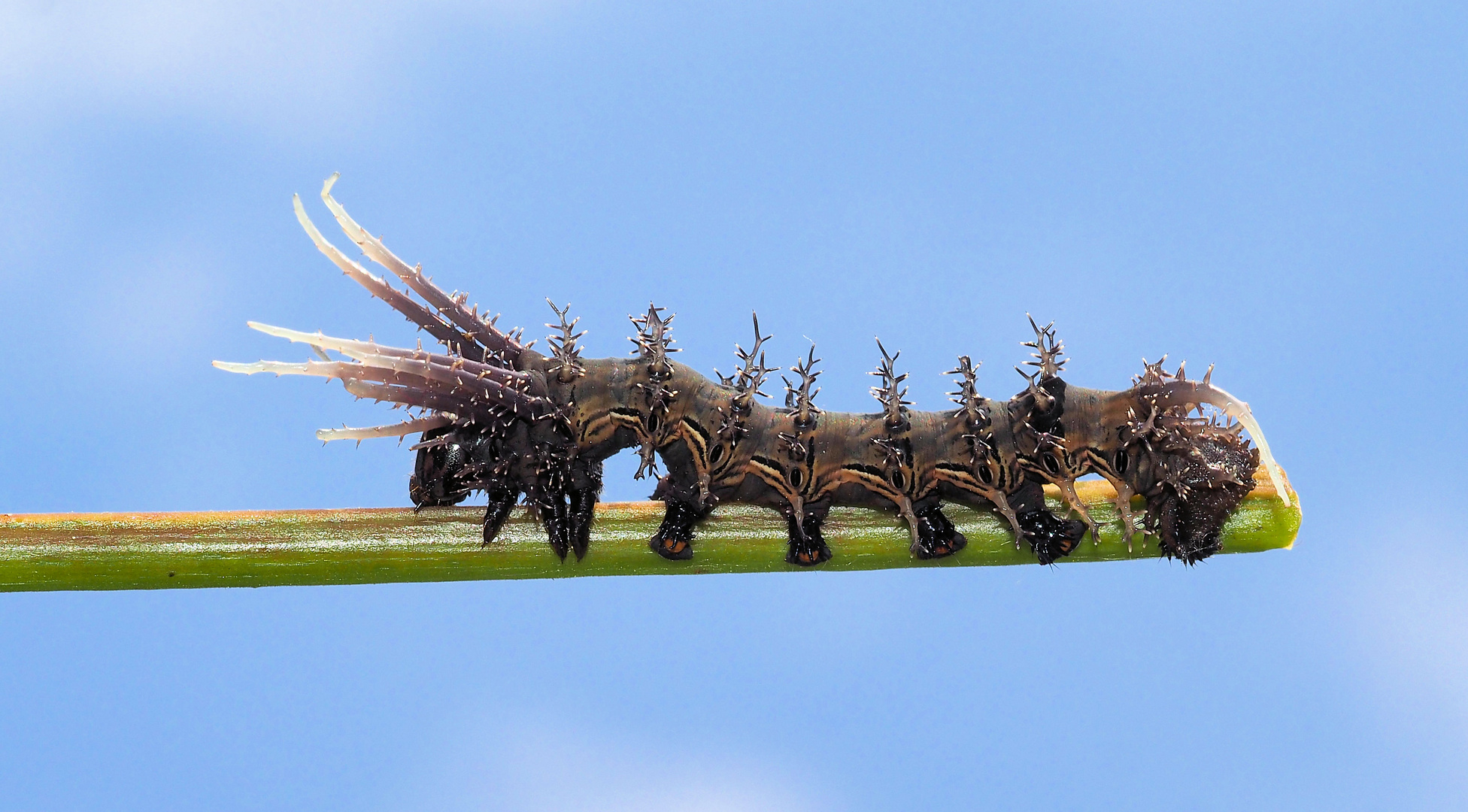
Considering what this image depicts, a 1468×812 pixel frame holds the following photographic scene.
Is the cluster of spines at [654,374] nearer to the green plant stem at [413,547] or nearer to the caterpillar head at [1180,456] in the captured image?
the green plant stem at [413,547]

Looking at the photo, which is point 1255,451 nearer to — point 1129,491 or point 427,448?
point 1129,491

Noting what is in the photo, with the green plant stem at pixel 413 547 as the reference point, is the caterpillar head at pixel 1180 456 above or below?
above

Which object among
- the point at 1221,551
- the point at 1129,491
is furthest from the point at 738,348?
the point at 1221,551

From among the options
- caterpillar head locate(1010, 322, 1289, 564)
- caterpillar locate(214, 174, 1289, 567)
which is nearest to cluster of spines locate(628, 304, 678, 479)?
caterpillar locate(214, 174, 1289, 567)

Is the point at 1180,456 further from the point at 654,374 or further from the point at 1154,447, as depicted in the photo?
the point at 654,374

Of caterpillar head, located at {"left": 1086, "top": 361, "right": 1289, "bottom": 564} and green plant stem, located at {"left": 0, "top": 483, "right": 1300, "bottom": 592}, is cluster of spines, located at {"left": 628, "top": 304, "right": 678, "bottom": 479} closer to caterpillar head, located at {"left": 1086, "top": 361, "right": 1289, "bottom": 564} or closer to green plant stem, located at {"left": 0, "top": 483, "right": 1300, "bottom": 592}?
green plant stem, located at {"left": 0, "top": 483, "right": 1300, "bottom": 592}

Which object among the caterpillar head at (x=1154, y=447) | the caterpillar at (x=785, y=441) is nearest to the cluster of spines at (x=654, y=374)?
the caterpillar at (x=785, y=441)
